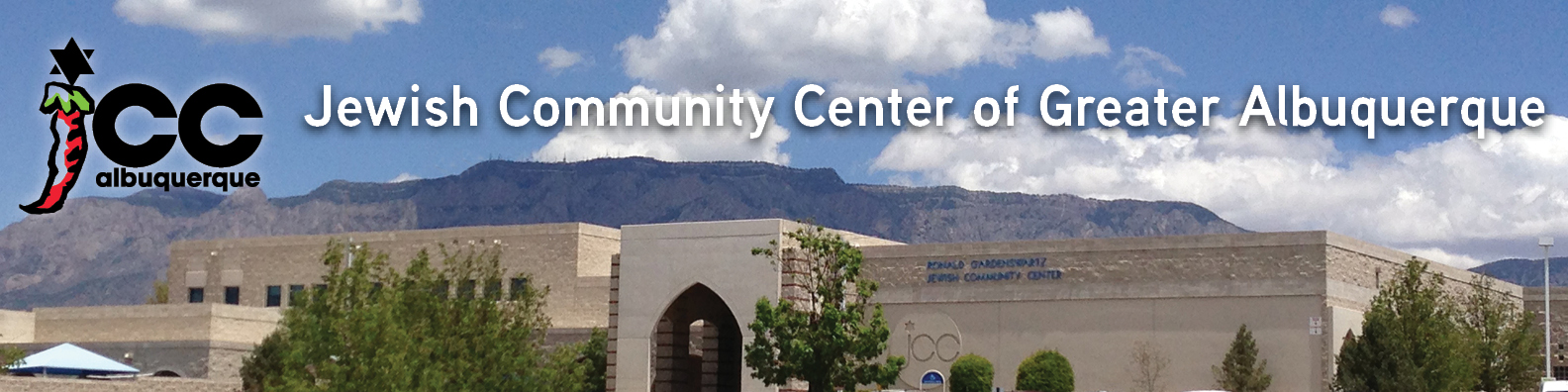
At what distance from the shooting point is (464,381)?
36.5 meters

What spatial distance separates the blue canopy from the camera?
158ft

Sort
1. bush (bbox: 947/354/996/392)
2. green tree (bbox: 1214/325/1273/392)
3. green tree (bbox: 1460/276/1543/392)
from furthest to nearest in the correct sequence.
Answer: green tree (bbox: 1460/276/1543/392)
bush (bbox: 947/354/996/392)
green tree (bbox: 1214/325/1273/392)

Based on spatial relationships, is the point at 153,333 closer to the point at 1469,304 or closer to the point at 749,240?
the point at 749,240

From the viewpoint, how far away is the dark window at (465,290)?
3947 centimetres

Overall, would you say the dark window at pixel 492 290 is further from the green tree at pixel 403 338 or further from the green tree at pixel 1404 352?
the green tree at pixel 1404 352

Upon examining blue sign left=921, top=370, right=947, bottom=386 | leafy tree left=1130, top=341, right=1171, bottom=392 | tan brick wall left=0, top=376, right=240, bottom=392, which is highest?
leafy tree left=1130, top=341, right=1171, bottom=392

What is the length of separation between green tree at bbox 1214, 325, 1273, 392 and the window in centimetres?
4407

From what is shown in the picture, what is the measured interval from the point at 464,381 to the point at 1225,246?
23.2m

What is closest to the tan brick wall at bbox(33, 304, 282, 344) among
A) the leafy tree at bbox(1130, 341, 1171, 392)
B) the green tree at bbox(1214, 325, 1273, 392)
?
the leafy tree at bbox(1130, 341, 1171, 392)

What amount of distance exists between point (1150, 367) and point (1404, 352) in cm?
742

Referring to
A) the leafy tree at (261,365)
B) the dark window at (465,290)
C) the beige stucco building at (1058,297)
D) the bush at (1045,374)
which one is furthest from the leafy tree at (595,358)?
the dark window at (465,290)

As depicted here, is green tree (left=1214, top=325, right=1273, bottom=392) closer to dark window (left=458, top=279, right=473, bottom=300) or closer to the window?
dark window (left=458, top=279, right=473, bottom=300)

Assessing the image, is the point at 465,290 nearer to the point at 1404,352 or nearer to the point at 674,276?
the point at 674,276

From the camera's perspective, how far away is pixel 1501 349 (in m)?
53.4
